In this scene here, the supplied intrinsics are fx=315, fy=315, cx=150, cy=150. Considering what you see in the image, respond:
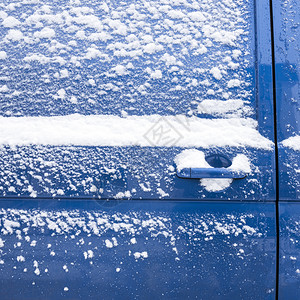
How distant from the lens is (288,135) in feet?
4.01

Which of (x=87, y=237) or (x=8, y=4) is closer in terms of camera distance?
(x=87, y=237)

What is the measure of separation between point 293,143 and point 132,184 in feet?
2.10

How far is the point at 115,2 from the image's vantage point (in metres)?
1.37

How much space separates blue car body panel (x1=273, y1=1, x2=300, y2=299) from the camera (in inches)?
45.9

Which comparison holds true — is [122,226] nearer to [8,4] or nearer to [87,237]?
[87,237]

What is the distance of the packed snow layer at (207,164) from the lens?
121 centimetres

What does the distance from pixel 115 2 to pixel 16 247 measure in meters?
1.09

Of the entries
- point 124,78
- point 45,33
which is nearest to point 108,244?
point 124,78

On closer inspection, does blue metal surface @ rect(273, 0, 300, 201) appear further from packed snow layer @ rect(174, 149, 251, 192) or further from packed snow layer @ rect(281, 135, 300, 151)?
packed snow layer @ rect(174, 149, 251, 192)

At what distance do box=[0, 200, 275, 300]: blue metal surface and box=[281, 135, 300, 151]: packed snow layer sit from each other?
0.23m

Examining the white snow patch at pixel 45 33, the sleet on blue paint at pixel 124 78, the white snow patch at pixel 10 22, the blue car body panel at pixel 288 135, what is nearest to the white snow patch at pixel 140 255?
the sleet on blue paint at pixel 124 78

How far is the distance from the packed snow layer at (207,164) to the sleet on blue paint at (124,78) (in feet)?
0.08

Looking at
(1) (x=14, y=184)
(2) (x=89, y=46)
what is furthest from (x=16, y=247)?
(2) (x=89, y=46)

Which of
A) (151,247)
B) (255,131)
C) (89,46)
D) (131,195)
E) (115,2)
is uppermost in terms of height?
(115,2)
